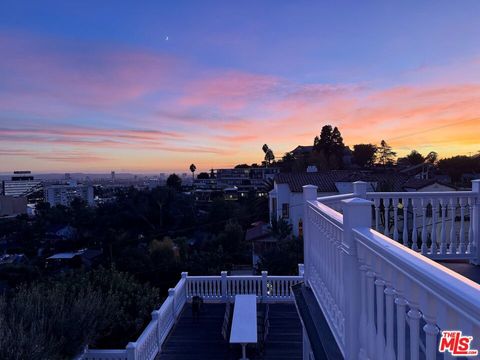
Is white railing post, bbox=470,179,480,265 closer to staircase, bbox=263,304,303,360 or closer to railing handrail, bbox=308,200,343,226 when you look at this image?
railing handrail, bbox=308,200,343,226

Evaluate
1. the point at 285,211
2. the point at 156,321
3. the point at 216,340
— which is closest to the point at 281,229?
the point at 285,211

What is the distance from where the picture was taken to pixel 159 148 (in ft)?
110

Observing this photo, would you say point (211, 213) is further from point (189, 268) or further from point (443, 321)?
point (443, 321)

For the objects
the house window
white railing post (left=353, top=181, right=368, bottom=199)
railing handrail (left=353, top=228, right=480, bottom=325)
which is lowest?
the house window

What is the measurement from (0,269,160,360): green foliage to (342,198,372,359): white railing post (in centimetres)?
436

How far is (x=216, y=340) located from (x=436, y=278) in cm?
673

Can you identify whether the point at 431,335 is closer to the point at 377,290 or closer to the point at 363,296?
the point at 377,290

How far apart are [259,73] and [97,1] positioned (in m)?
6.43

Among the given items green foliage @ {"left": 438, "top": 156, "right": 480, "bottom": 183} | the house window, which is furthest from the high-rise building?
green foliage @ {"left": 438, "top": 156, "right": 480, "bottom": 183}

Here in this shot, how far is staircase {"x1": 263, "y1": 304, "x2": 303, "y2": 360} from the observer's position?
6.52 meters

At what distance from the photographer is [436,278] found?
3.22 ft

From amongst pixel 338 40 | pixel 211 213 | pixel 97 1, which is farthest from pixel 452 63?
pixel 211 213

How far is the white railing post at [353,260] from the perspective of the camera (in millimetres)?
1892

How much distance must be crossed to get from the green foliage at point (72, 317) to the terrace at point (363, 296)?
0.75m
